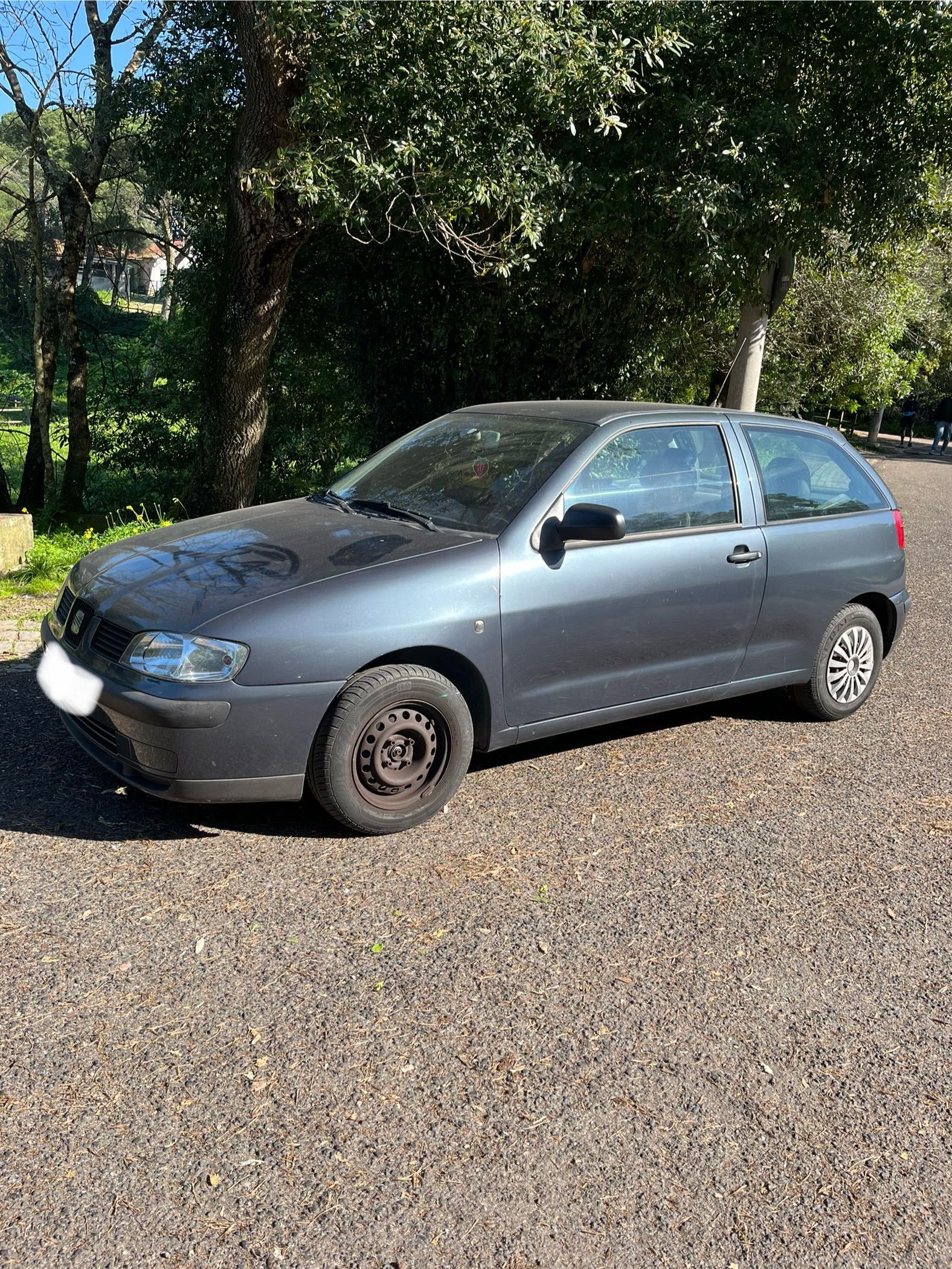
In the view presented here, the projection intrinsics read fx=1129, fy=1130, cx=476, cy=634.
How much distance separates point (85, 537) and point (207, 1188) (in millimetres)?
8112

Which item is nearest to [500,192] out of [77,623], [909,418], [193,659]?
[77,623]

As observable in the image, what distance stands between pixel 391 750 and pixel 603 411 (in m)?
2.07

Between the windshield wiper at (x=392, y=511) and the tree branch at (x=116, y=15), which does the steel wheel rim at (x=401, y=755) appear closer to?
the windshield wiper at (x=392, y=511)

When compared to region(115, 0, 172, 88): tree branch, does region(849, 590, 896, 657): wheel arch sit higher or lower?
lower

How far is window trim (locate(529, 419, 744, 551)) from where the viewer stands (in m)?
4.90

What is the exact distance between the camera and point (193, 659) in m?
4.12

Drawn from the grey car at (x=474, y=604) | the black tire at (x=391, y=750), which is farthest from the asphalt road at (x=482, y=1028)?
the grey car at (x=474, y=604)

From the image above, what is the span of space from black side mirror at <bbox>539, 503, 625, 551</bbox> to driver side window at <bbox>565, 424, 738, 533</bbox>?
0.15 metres

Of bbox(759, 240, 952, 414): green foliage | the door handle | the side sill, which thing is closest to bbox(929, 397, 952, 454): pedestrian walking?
bbox(759, 240, 952, 414): green foliage

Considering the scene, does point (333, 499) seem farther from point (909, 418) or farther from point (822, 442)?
point (909, 418)

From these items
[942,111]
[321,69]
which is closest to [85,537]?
[321,69]

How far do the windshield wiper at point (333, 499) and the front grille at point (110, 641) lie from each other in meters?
1.34

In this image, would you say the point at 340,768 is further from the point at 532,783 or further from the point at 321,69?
the point at 321,69

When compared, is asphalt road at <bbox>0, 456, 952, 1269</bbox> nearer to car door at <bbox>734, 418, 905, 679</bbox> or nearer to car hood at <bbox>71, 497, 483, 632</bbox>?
car hood at <bbox>71, 497, 483, 632</bbox>
